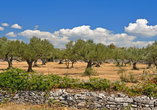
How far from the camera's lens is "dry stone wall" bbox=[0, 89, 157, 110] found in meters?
8.08

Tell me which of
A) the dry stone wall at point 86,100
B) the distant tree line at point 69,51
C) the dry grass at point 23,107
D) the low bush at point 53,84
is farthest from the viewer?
the distant tree line at point 69,51

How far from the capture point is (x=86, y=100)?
848 cm

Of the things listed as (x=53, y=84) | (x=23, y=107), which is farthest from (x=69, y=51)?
(x=23, y=107)

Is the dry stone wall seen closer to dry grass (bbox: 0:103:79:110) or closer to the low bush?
dry grass (bbox: 0:103:79:110)

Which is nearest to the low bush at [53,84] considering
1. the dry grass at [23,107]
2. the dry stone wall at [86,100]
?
the dry stone wall at [86,100]

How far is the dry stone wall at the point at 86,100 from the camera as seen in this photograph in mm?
8078

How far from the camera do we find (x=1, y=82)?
9602 millimetres

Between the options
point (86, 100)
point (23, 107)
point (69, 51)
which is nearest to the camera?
point (86, 100)

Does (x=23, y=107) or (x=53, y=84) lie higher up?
(x=53, y=84)

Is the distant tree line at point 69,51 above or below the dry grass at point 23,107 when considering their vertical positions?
above

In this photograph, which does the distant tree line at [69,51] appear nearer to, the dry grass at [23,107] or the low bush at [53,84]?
the low bush at [53,84]

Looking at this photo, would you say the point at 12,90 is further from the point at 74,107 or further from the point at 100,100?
the point at 100,100

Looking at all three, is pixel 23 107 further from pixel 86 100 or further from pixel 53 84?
pixel 86 100

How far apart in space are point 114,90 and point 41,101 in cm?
499
